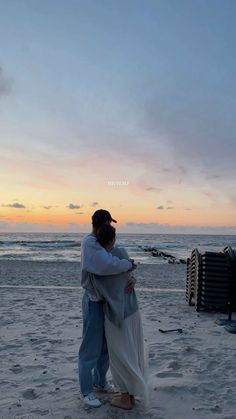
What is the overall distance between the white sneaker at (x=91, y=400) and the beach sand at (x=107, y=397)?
2.2 inches

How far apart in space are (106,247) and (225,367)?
2491 mm

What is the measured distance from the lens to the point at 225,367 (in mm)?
5223

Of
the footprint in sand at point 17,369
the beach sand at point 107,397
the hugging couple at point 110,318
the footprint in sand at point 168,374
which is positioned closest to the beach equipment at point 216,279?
the beach sand at point 107,397

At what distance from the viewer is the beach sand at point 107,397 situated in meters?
4.00

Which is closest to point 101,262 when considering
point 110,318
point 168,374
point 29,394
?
point 110,318

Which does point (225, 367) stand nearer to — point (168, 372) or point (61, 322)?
point (168, 372)

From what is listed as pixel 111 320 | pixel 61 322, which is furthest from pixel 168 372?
pixel 61 322

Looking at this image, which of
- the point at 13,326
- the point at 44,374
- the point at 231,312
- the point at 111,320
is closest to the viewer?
the point at 111,320

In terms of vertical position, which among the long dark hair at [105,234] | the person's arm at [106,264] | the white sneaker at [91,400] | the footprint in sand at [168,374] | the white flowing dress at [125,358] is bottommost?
the footprint in sand at [168,374]

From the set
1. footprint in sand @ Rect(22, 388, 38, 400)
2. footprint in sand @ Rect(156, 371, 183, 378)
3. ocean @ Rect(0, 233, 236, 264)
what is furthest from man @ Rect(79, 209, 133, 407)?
ocean @ Rect(0, 233, 236, 264)

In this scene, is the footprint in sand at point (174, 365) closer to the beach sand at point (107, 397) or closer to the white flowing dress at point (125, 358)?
the beach sand at point (107, 397)

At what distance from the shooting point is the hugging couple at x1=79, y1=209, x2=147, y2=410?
3918 millimetres

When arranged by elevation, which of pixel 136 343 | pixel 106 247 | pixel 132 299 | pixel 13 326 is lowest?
pixel 13 326

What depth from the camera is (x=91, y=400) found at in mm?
4039
